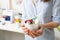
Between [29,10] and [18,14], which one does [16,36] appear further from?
[29,10]

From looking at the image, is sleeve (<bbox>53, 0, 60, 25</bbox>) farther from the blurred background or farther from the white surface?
the blurred background

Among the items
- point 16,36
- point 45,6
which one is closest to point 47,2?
point 45,6

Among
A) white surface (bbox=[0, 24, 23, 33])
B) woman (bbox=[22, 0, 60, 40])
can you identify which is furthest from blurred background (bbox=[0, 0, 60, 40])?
woman (bbox=[22, 0, 60, 40])

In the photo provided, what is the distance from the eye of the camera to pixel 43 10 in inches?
30.6

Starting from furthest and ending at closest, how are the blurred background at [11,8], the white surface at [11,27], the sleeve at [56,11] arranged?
1. the blurred background at [11,8]
2. the white surface at [11,27]
3. the sleeve at [56,11]

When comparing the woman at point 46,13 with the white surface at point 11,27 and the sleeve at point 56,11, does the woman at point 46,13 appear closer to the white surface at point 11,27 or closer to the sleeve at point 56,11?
the sleeve at point 56,11

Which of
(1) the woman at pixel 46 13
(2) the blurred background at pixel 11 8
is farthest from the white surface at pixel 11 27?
(1) the woman at pixel 46 13

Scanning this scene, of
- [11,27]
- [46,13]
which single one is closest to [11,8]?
[11,27]

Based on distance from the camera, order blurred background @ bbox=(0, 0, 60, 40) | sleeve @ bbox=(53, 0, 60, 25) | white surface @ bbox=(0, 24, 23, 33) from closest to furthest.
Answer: sleeve @ bbox=(53, 0, 60, 25)
white surface @ bbox=(0, 24, 23, 33)
blurred background @ bbox=(0, 0, 60, 40)

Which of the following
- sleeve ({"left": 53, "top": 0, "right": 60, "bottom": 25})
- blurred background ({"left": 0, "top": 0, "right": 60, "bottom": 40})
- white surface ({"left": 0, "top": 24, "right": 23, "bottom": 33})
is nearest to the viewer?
sleeve ({"left": 53, "top": 0, "right": 60, "bottom": 25})

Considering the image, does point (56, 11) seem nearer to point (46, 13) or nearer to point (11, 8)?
point (46, 13)

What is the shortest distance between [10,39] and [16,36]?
0.13 m

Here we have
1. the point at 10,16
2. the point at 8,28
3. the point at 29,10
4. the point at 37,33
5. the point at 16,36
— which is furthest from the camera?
the point at 16,36

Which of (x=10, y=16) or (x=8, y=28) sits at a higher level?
(x=10, y=16)
